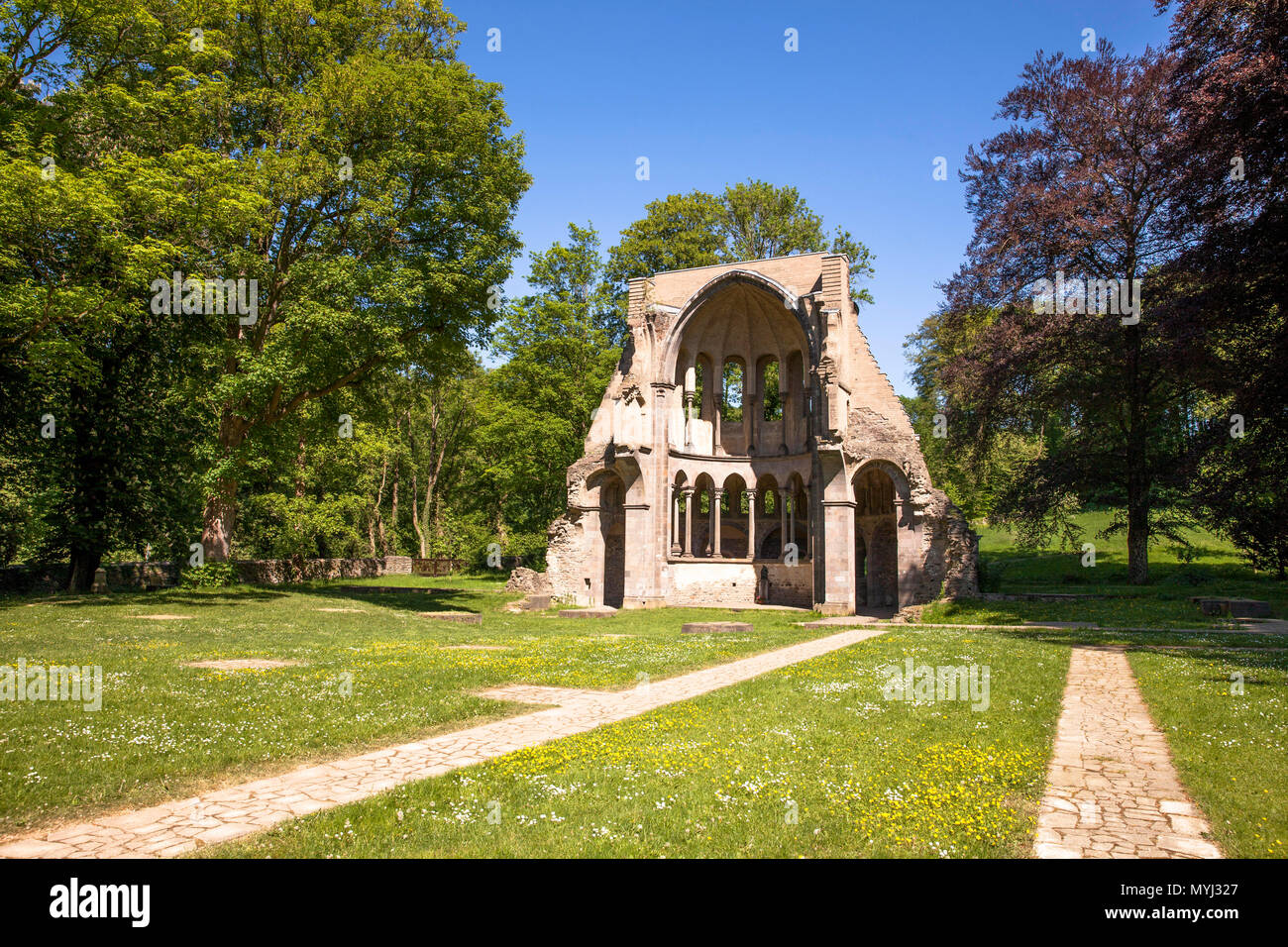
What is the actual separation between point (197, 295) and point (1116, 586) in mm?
32527

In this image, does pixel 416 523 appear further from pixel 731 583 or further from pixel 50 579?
pixel 50 579

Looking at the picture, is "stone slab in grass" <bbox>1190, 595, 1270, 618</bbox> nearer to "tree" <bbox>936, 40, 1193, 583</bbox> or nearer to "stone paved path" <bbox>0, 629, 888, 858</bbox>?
"tree" <bbox>936, 40, 1193, 583</bbox>

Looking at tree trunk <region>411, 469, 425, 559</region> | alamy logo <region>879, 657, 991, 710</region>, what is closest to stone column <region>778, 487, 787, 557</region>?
alamy logo <region>879, 657, 991, 710</region>

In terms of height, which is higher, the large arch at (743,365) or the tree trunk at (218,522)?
the large arch at (743,365)

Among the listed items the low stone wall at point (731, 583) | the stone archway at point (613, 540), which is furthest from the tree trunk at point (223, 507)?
the low stone wall at point (731, 583)

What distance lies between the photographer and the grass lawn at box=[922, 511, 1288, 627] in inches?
855

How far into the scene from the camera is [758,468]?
36938 mm

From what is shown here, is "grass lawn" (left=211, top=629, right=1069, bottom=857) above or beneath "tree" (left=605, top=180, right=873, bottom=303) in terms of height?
beneath

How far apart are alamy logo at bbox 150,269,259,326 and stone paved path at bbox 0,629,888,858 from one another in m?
17.6

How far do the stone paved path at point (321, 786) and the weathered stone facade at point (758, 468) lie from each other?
2044 centimetres

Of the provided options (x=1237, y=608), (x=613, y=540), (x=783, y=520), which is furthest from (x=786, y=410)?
(x=1237, y=608)

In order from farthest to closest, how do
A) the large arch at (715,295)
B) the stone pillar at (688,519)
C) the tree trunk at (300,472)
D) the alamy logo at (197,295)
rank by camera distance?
the tree trunk at (300,472)
the stone pillar at (688,519)
the large arch at (715,295)
the alamy logo at (197,295)
